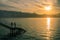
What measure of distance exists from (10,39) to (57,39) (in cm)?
742

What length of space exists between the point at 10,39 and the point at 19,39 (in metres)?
2.95

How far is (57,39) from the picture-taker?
33.9 meters

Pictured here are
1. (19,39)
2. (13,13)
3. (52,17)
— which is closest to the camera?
(19,39)

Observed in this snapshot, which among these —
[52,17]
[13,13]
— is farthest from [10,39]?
[52,17]

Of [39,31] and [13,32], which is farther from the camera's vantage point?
[39,31]

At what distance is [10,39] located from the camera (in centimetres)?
3044

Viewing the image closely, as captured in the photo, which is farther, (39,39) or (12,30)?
(39,39)

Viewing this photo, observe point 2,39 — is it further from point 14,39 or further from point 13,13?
point 13,13

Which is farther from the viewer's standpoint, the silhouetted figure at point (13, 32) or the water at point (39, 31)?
the water at point (39, 31)

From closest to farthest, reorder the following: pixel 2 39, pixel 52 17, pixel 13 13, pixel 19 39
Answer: pixel 2 39
pixel 19 39
pixel 13 13
pixel 52 17

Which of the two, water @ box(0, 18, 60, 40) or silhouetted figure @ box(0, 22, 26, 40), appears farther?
water @ box(0, 18, 60, 40)

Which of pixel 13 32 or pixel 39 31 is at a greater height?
pixel 13 32

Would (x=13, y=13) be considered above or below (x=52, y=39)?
above

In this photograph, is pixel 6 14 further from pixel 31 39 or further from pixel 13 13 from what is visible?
pixel 31 39
